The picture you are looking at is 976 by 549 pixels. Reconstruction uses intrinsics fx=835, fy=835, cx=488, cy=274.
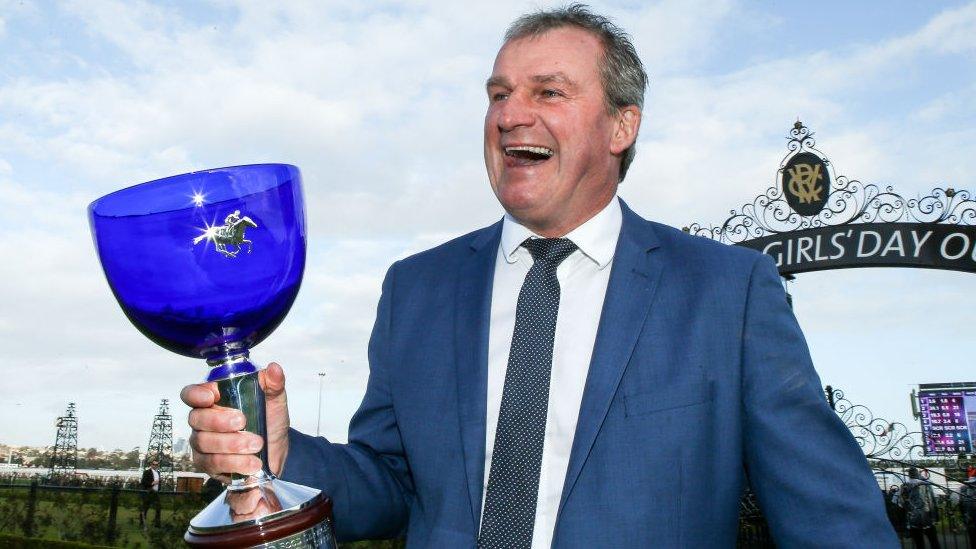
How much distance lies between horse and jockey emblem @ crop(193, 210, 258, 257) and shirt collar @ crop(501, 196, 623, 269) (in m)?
0.88

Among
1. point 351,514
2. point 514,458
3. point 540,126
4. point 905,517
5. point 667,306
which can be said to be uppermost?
point 540,126

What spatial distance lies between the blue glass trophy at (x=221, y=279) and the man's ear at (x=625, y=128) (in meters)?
1.12

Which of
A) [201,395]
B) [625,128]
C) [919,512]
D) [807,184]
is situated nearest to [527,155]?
[625,128]

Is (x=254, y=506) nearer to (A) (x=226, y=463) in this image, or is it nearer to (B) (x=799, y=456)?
(A) (x=226, y=463)

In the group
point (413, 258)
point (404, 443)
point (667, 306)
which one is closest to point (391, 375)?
point (404, 443)

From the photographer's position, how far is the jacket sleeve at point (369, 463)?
5.08 feet

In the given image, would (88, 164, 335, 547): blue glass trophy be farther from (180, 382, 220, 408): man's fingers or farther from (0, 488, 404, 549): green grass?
(0, 488, 404, 549): green grass

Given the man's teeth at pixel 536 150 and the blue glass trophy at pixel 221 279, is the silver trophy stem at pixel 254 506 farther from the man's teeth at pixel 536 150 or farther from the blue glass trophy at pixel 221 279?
the man's teeth at pixel 536 150

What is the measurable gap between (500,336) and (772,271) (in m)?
0.61

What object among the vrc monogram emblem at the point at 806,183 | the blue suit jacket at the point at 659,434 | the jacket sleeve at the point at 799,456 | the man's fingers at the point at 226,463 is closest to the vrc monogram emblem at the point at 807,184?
the vrc monogram emblem at the point at 806,183

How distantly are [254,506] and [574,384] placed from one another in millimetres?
753

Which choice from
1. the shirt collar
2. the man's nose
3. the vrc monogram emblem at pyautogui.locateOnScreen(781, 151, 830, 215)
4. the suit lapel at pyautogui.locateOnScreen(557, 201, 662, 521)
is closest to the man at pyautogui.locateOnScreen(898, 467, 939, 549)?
the vrc monogram emblem at pyautogui.locateOnScreen(781, 151, 830, 215)

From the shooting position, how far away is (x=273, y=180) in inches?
49.8

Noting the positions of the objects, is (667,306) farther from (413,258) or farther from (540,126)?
(413,258)
